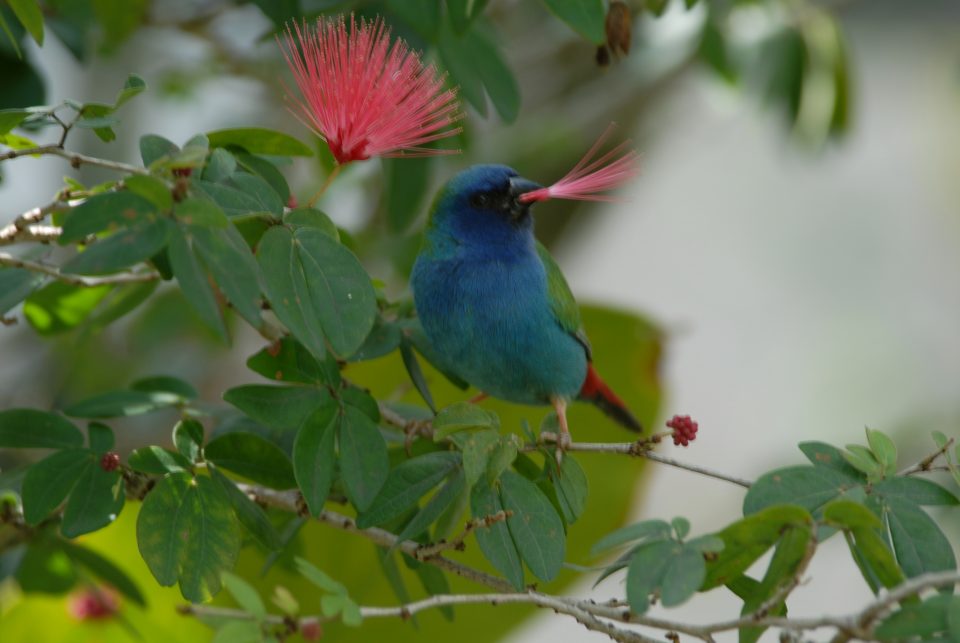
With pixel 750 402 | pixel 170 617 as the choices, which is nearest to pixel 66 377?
pixel 170 617

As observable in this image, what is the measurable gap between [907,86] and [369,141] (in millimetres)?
8126

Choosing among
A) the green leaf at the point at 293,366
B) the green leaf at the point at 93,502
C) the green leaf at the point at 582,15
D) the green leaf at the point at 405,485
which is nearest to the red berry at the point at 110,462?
the green leaf at the point at 93,502

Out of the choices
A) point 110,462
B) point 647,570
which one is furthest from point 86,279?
point 647,570

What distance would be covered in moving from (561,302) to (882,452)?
0.80m

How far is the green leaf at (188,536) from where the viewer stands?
1605mm

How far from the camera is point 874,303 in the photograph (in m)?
8.16

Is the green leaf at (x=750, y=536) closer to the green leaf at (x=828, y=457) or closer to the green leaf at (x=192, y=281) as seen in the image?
the green leaf at (x=828, y=457)

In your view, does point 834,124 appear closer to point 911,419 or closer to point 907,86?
point 911,419

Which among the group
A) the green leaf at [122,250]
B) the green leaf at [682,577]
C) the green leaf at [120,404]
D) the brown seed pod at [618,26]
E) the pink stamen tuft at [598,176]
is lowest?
the green leaf at [120,404]

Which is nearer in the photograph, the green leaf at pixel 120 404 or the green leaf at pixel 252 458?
the green leaf at pixel 252 458

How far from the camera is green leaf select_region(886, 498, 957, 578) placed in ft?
4.77

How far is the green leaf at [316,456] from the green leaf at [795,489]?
1.88 feet

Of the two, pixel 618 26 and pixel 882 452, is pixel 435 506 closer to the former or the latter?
pixel 882 452

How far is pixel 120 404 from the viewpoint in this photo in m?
1.92
